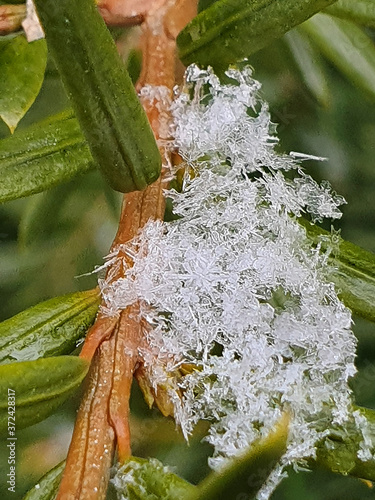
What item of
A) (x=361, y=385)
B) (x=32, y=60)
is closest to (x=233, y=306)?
(x=32, y=60)

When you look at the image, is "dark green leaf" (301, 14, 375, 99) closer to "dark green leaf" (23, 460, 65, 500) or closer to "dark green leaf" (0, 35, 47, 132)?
"dark green leaf" (0, 35, 47, 132)

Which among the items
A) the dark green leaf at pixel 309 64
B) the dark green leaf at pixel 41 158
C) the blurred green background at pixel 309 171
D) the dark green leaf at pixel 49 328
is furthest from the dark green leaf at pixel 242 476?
the dark green leaf at pixel 309 64

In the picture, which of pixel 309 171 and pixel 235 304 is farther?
pixel 309 171

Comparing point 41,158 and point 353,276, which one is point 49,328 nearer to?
point 41,158

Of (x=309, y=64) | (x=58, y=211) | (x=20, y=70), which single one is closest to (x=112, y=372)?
(x=20, y=70)

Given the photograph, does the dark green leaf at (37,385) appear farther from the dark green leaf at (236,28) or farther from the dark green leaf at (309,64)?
the dark green leaf at (309,64)

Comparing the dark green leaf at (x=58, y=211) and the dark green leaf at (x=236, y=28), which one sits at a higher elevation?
the dark green leaf at (x=236, y=28)
